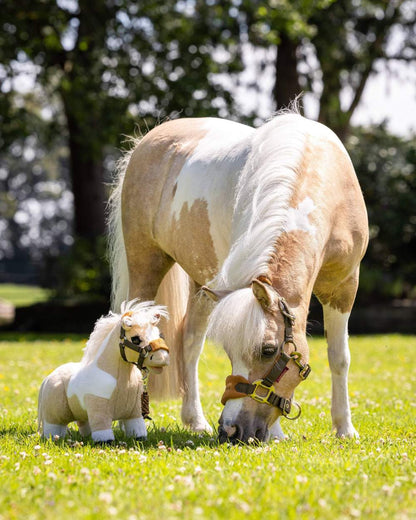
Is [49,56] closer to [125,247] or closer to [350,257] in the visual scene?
[125,247]

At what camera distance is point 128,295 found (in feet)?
21.5

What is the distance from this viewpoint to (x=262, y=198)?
185 inches

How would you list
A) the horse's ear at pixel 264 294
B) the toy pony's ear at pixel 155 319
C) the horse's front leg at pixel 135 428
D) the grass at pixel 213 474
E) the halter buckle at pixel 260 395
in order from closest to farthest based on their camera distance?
the grass at pixel 213 474, the horse's ear at pixel 264 294, the halter buckle at pixel 260 395, the toy pony's ear at pixel 155 319, the horse's front leg at pixel 135 428

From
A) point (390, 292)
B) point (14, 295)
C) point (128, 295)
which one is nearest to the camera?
point (128, 295)

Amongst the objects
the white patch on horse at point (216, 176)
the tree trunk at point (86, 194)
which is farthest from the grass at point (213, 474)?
the tree trunk at point (86, 194)

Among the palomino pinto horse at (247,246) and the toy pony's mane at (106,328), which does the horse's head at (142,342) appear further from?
the palomino pinto horse at (247,246)

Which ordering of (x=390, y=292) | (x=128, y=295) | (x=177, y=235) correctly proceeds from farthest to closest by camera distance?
1. (x=390, y=292)
2. (x=128, y=295)
3. (x=177, y=235)

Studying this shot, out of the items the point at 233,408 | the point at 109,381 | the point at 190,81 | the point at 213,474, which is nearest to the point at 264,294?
the point at 233,408

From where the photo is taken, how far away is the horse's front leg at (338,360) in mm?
5617

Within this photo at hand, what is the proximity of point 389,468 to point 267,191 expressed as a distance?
192 cm

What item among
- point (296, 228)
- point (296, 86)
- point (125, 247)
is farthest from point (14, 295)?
point (296, 228)

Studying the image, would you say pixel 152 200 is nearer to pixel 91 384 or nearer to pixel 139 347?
pixel 139 347

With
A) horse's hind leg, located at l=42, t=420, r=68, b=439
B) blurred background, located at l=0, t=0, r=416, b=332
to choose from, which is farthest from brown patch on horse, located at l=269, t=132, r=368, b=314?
blurred background, located at l=0, t=0, r=416, b=332

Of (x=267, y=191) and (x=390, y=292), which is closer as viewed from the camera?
(x=267, y=191)
